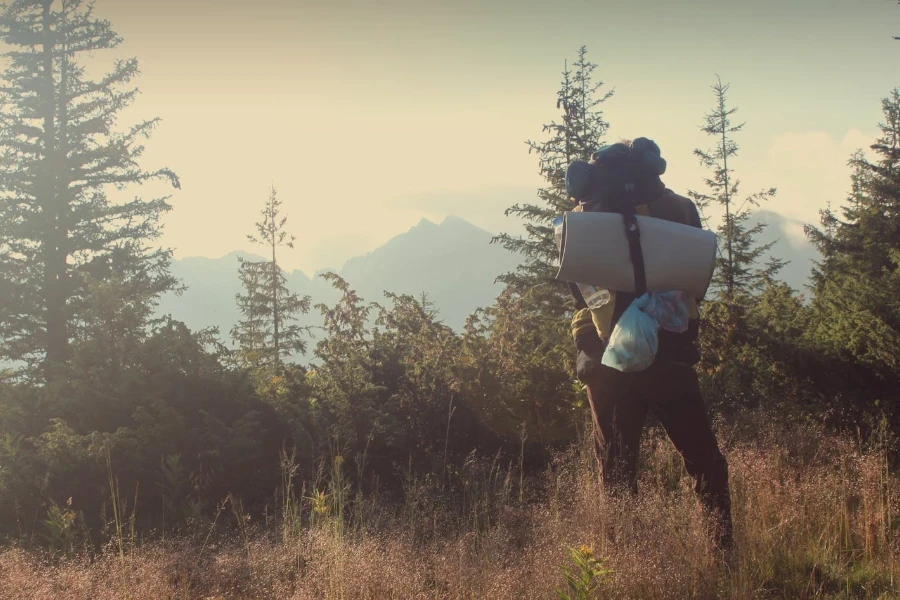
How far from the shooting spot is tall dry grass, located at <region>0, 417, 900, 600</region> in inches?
115

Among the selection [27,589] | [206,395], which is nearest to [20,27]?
[206,395]

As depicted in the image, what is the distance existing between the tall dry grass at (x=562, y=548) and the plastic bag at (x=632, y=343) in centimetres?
83

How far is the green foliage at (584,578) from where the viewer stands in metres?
2.48

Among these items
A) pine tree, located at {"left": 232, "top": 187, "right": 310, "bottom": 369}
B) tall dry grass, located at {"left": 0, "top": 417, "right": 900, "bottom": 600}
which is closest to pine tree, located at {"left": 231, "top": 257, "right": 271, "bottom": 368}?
pine tree, located at {"left": 232, "top": 187, "right": 310, "bottom": 369}

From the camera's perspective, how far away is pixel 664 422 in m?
3.01

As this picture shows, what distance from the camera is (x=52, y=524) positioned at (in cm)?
491

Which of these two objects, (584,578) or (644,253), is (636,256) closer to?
(644,253)

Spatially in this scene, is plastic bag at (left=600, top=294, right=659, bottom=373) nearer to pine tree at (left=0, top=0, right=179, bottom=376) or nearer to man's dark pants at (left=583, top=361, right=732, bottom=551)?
man's dark pants at (left=583, top=361, right=732, bottom=551)

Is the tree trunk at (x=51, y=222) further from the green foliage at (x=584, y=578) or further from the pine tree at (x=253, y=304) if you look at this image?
the green foliage at (x=584, y=578)

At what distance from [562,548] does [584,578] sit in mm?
566

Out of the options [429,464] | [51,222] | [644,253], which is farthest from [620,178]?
[51,222]

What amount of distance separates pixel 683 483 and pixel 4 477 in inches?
222

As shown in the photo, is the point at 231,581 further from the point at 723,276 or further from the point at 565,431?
the point at 723,276

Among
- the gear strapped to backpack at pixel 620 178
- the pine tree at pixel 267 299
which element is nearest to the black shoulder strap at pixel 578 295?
the gear strapped to backpack at pixel 620 178
